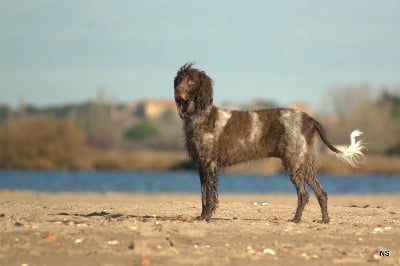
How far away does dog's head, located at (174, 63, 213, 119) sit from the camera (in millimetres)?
15766

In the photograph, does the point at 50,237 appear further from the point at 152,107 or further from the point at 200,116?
the point at 152,107

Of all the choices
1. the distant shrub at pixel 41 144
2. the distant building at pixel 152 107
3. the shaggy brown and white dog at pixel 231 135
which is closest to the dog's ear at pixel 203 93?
the shaggy brown and white dog at pixel 231 135

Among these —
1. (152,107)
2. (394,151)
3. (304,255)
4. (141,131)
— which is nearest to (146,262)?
(304,255)

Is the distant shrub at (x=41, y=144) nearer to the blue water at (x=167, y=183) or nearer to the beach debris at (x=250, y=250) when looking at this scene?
the blue water at (x=167, y=183)

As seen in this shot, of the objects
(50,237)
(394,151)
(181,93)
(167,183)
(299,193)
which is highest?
(181,93)

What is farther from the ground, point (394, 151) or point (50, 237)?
point (50, 237)

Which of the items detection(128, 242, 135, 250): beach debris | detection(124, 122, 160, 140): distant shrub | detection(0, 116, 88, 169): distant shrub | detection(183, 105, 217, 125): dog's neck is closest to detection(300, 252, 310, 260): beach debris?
detection(128, 242, 135, 250): beach debris

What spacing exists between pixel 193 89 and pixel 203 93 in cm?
18

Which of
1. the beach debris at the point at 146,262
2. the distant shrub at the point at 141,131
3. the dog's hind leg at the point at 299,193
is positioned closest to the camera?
the beach debris at the point at 146,262

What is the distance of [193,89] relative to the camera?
15.8m

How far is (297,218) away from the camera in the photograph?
16.1m

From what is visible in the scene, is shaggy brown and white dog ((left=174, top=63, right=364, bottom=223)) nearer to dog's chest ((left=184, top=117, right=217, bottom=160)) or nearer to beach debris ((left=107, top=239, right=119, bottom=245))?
dog's chest ((left=184, top=117, right=217, bottom=160))

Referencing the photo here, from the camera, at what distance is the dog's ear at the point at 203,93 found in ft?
51.7

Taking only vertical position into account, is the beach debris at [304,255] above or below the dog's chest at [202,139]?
below
